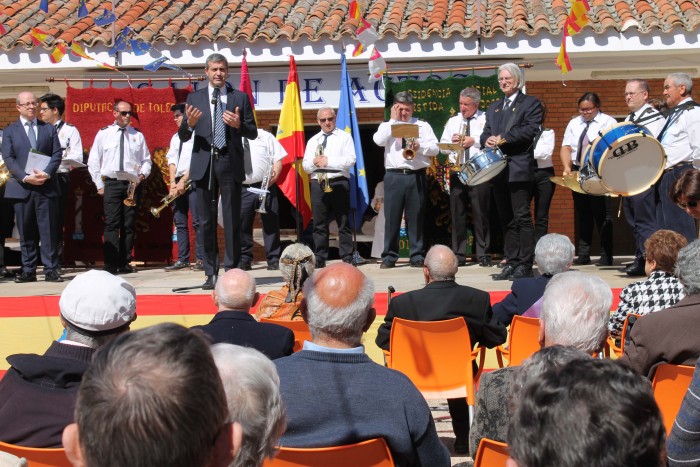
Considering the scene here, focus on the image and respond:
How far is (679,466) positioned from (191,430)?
1980 millimetres

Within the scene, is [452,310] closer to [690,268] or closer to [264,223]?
[690,268]

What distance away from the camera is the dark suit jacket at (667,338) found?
13.8ft

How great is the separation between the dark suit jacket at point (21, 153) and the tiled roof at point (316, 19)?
7.46ft

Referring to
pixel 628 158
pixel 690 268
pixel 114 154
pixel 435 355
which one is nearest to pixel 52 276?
pixel 114 154

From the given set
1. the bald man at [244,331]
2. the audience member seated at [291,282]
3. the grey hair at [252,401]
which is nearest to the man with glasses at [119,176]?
the audience member seated at [291,282]

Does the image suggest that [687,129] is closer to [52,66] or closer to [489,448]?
[489,448]

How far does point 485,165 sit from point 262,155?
323 cm

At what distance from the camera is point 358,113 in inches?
595

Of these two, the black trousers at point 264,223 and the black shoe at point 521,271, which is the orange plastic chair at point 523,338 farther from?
the black trousers at point 264,223

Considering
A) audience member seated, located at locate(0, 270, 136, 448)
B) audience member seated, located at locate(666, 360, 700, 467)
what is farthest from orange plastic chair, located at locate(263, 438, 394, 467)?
audience member seated, located at locate(666, 360, 700, 467)

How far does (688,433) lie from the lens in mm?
3074

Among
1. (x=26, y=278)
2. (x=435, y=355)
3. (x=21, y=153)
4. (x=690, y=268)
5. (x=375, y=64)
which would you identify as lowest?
(x=26, y=278)

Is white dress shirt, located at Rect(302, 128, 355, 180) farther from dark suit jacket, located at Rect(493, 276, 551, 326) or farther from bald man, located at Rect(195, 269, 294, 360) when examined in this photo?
bald man, located at Rect(195, 269, 294, 360)

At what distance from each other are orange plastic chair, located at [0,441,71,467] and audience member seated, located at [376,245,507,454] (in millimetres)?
2822
